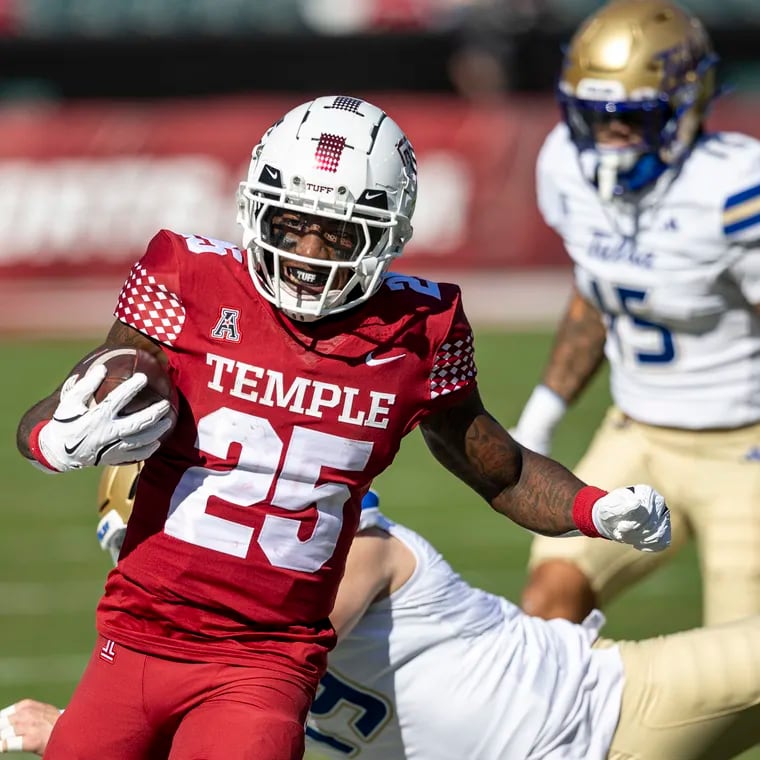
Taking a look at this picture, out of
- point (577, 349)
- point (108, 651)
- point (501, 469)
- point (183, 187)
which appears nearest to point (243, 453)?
point (108, 651)

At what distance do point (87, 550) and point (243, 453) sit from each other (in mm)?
4283

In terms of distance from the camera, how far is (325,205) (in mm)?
3189

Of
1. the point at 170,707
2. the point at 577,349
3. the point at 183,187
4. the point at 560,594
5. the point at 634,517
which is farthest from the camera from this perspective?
the point at 183,187

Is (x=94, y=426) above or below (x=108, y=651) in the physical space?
above

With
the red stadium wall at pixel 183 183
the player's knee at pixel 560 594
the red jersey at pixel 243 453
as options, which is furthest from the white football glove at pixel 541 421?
the red stadium wall at pixel 183 183

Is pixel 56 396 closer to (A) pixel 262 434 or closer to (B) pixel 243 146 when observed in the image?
(A) pixel 262 434

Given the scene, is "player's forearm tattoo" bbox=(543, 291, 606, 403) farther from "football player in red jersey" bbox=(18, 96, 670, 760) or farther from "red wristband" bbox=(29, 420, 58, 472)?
"red wristband" bbox=(29, 420, 58, 472)

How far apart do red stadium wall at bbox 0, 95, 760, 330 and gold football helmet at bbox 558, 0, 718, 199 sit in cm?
840

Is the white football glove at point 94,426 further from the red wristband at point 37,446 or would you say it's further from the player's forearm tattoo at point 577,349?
the player's forearm tattoo at point 577,349

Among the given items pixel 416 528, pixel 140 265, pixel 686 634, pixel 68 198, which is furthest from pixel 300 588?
pixel 68 198

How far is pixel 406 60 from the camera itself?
606 inches

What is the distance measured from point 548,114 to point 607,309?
351 inches

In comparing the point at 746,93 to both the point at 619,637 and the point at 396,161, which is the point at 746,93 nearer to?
the point at 619,637

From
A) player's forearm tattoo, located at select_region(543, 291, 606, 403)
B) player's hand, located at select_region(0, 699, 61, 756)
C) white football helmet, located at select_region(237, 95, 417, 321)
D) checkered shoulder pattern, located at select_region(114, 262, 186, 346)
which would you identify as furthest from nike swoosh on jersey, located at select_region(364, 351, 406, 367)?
player's forearm tattoo, located at select_region(543, 291, 606, 403)
